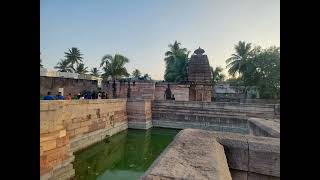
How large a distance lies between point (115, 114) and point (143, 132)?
2.39 metres

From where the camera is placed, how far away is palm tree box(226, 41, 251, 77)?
30.3 metres

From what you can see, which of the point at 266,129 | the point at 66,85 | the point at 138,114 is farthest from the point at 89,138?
the point at 266,129

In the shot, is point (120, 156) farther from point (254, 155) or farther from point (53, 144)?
point (254, 155)

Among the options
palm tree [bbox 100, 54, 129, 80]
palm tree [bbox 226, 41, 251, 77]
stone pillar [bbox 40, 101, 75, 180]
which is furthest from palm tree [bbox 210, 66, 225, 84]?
stone pillar [bbox 40, 101, 75, 180]

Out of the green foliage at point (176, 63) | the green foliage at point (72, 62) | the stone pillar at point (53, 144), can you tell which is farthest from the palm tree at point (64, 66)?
the stone pillar at point (53, 144)

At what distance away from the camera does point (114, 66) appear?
29.7 m

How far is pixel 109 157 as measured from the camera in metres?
10.5

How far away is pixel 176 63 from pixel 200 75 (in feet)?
38.8

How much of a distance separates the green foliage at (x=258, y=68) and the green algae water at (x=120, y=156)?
1607 centimetres

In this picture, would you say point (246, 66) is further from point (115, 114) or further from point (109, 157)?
point (109, 157)

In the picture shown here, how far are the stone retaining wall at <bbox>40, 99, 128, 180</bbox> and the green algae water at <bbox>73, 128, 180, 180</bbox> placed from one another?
639 mm

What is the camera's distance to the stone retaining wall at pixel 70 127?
6.08 m
